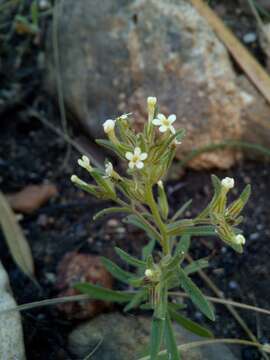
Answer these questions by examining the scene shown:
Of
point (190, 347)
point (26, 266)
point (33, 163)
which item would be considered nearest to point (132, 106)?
point (33, 163)

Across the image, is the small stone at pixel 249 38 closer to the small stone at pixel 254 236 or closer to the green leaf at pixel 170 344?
the small stone at pixel 254 236

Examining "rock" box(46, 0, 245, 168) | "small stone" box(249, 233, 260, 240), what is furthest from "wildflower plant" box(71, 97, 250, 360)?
"rock" box(46, 0, 245, 168)

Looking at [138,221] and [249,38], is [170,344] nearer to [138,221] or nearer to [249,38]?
[138,221]

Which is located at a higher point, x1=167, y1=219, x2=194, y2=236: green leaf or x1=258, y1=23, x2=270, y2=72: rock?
x1=167, y1=219, x2=194, y2=236: green leaf

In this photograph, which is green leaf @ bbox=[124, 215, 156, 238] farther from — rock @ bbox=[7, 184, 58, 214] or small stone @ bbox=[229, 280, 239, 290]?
rock @ bbox=[7, 184, 58, 214]

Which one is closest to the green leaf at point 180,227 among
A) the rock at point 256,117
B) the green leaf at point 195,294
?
the green leaf at point 195,294

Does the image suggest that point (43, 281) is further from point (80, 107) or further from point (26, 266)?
point (80, 107)
